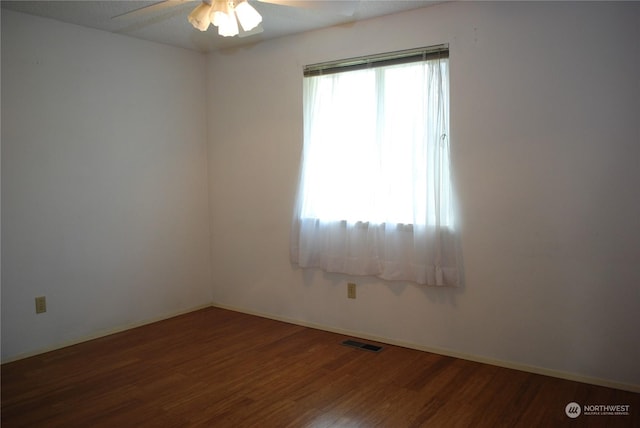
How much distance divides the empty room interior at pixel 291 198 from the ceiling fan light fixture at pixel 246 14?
1.10 feet

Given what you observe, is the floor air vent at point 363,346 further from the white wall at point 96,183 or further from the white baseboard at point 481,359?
the white wall at point 96,183

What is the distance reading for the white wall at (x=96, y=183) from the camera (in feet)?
11.3

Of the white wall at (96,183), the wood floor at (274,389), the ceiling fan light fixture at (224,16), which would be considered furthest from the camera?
the white wall at (96,183)

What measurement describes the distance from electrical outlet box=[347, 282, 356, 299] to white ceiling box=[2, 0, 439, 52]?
2.01 metres

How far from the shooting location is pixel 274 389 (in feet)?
9.68

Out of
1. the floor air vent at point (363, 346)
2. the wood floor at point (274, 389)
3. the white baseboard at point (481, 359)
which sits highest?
Result: the white baseboard at point (481, 359)

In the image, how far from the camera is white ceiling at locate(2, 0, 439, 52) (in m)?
3.28

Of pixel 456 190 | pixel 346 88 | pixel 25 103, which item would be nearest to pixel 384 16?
pixel 346 88

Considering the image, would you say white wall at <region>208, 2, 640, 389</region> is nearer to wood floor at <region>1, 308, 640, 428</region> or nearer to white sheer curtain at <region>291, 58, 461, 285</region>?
white sheer curtain at <region>291, 58, 461, 285</region>

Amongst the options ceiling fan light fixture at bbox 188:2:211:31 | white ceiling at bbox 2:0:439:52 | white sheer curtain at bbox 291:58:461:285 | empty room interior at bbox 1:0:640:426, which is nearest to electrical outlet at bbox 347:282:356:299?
empty room interior at bbox 1:0:640:426

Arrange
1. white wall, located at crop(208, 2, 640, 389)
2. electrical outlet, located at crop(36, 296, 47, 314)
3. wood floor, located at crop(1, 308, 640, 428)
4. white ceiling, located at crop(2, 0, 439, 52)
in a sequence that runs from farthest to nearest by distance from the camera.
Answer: electrical outlet, located at crop(36, 296, 47, 314) < white ceiling, located at crop(2, 0, 439, 52) < white wall, located at crop(208, 2, 640, 389) < wood floor, located at crop(1, 308, 640, 428)

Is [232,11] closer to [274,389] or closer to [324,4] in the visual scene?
[324,4]

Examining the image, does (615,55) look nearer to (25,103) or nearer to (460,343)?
(460,343)

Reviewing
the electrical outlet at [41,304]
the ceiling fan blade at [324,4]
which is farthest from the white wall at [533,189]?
the electrical outlet at [41,304]
